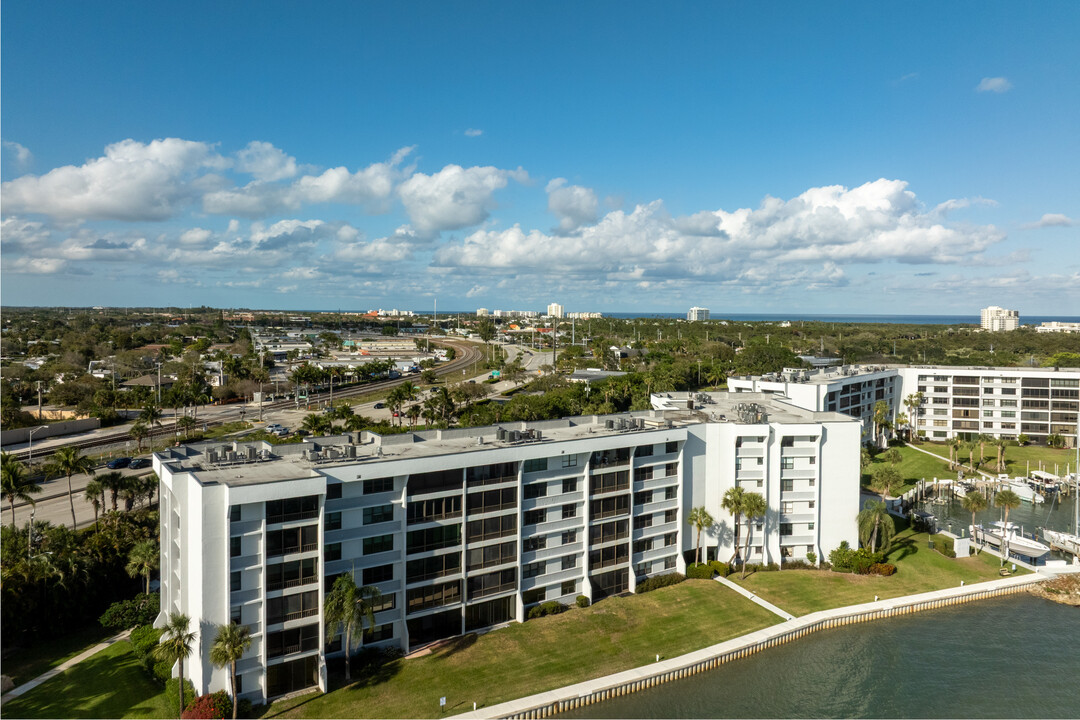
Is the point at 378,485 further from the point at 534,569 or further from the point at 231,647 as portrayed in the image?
the point at 534,569

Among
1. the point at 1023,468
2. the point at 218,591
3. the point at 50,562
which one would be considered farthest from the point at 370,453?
the point at 1023,468

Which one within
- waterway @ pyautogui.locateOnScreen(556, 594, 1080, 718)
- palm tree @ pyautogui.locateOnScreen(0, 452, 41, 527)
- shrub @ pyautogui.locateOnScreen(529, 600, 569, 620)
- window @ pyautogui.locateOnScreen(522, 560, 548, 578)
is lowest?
waterway @ pyautogui.locateOnScreen(556, 594, 1080, 718)

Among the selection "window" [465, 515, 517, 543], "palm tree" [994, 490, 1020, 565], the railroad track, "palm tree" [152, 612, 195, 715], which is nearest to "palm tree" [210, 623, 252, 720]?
"palm tree" [152, 612, 195, 715]

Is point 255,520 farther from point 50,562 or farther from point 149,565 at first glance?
point 50,562

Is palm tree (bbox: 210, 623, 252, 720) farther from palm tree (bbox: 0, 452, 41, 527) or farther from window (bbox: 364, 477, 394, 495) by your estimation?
palm tree (bbox: 0, 452, 41, 527)

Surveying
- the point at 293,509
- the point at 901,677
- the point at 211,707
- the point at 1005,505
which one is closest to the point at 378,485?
the point at 293,509

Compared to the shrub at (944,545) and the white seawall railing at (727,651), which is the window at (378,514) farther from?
the shrub at (944,545)
